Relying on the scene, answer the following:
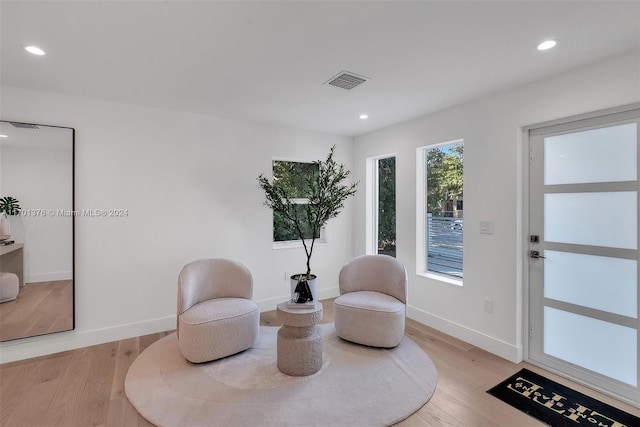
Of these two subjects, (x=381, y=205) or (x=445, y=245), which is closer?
(x=445, y=245)

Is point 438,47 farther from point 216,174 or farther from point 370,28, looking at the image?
point 216,174

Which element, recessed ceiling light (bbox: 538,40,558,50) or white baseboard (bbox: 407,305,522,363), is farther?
white baseboard (bbox: 407,305,522,363)

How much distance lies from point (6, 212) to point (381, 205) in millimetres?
4155

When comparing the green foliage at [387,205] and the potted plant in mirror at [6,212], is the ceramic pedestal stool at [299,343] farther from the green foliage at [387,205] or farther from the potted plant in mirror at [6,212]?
the potted plant in mirror at [6,212]

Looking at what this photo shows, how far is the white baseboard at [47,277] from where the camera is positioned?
2.88 m

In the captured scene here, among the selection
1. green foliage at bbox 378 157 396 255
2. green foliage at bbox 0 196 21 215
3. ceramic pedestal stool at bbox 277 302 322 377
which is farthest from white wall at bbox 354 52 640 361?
green foliage at bbox 0 196 21 215

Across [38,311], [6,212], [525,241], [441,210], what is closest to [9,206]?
[6,212]

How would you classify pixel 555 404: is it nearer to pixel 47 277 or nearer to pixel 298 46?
pixel 298 46

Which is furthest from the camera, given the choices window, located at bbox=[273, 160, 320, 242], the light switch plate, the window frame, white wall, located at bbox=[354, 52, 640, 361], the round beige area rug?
the window frame

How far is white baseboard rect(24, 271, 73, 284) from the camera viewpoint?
2881mm

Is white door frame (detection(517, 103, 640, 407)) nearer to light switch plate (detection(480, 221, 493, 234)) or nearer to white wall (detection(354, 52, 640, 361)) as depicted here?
white wall (detection(354, 52, 640, 361))

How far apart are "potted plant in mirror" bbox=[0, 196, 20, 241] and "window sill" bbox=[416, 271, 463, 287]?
4.17 meters

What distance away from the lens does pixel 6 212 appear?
2.73m

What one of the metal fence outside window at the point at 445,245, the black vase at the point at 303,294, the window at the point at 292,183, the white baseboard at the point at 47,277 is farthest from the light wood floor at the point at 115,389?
the window at the point at 292,183
